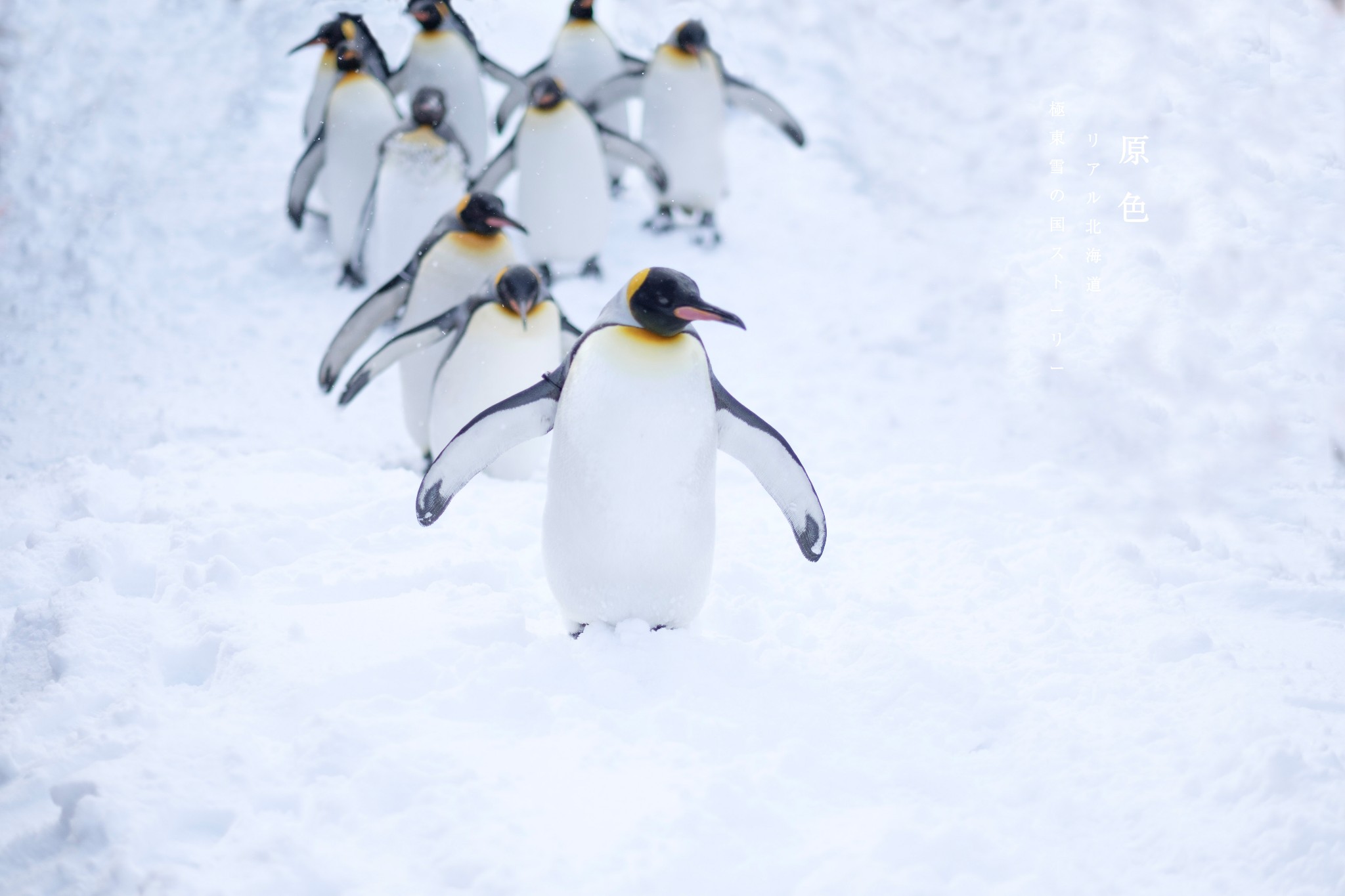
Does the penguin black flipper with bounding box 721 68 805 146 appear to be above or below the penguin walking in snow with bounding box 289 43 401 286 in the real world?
above

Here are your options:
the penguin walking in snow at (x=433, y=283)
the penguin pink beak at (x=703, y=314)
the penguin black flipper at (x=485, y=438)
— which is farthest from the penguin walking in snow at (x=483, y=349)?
the penguin pink beak at (x=703, y=314)

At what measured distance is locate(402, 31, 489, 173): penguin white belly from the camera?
18.1 ft

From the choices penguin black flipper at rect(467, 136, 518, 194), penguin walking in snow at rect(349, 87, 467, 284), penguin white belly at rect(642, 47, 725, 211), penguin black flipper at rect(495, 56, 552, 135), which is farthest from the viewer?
penguin black flipper at rect(495, 56, 552, 135)

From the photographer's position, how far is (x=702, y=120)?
5.33 metres

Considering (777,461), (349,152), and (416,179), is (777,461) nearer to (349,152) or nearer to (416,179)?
(416,179)

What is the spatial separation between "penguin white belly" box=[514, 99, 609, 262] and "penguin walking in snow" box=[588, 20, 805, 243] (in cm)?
57

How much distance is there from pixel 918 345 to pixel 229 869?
364 cm

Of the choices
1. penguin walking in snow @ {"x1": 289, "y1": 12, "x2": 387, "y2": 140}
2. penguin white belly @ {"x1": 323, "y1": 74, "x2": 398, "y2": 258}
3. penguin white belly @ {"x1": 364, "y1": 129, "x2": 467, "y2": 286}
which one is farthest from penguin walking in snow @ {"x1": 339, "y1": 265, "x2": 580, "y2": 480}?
penguin walking in snow @ {"x1": 289, "y1": 12, "x2": 387, "y2": 140}

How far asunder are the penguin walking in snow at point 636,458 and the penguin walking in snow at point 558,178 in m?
2.77

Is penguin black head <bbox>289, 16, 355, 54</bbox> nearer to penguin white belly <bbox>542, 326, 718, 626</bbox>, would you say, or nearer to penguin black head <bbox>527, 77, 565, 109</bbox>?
penguin black head <bbox>527, 77, 565, 109</bbox>

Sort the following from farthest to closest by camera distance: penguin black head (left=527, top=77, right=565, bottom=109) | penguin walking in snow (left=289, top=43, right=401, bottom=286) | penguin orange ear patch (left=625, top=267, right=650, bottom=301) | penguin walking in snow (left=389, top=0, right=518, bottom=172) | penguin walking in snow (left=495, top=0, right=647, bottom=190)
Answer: penguin walking in snow (left=495, top=0, right=647, bottom=190) < penguin walking in snow (left=389, top=0, right=518, bottom=172) < penguin walking in snow (left=289, top=43, right=401, bottom=286) < penguin black head (left=527, top=77, right=565, bottom=109) < penguin orange ear patch (left=625, top=267, right=650, bottom=301)

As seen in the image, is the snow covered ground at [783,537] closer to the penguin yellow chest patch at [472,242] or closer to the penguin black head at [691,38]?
the penguin yellow chest patch at [472,242]

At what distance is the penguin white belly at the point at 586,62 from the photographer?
19.2 ft

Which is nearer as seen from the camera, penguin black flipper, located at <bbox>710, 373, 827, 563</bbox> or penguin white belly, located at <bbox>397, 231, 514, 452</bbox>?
penguin black flipper, located at <bbox>710, 373, 827, 563</bbox>
